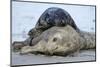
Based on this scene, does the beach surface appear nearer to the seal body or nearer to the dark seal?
the seal body

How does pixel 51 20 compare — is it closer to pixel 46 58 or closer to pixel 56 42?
pixel 56 42

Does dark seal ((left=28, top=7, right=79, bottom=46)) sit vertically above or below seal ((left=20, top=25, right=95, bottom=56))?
above

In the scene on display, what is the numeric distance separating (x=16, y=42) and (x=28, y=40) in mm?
159

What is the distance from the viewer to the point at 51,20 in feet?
9.05

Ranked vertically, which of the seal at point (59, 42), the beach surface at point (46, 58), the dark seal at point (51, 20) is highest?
the dark seal at point (51, 20)

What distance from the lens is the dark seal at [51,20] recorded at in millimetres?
2680

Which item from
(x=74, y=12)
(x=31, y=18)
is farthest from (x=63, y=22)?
(x=31, y=18)

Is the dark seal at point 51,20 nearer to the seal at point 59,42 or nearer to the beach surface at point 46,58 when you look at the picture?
the seal at point 59,42

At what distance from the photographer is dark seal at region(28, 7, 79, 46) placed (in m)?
2.68

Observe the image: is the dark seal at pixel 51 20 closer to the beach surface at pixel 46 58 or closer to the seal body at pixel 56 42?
the seal body at pixel 56 42

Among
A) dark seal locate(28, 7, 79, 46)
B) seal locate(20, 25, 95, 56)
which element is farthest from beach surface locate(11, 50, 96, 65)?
dark seal locate(28, 7, 79, 46)

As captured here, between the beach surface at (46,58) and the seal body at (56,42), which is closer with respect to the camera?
the beach surface at (46,58)

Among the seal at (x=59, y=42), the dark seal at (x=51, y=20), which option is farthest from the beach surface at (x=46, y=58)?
the dark seal at (x=51, y=20)

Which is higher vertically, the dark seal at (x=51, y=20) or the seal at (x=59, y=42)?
the dark seal at (x=51, y=20)
